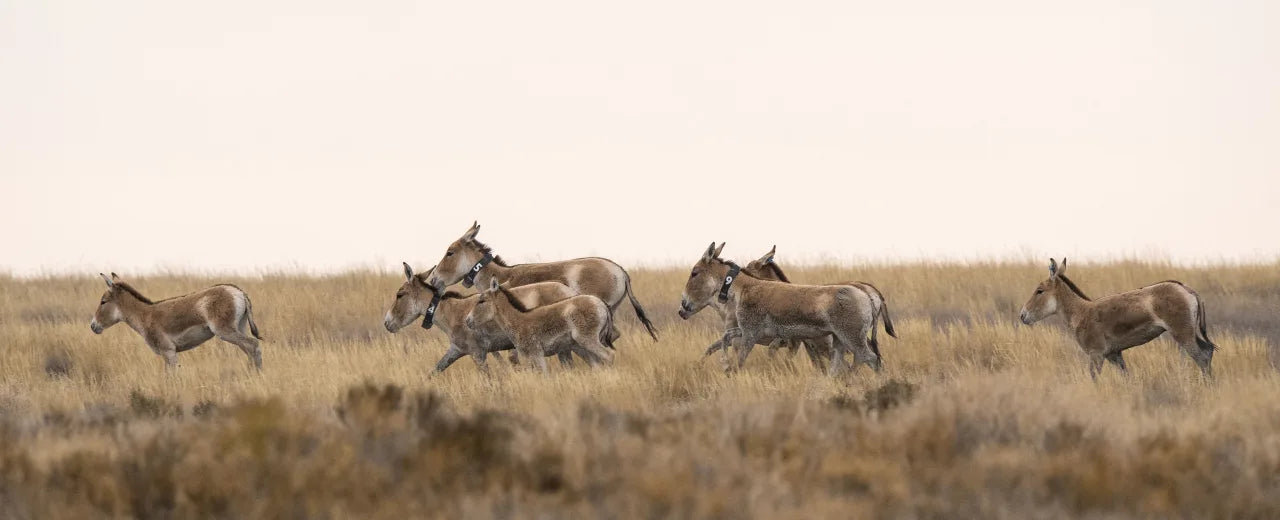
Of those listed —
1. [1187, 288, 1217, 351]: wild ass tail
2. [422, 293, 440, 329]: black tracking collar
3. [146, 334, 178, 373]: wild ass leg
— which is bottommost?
[1187, 288, 1217, 351]: wild ass tail

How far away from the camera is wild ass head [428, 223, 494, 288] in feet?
55.1

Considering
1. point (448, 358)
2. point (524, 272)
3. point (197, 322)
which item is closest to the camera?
point (448, 358)

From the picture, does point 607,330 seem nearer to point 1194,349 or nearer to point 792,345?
point 792,345

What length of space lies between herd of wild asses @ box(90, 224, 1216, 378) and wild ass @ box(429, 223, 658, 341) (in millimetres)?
23

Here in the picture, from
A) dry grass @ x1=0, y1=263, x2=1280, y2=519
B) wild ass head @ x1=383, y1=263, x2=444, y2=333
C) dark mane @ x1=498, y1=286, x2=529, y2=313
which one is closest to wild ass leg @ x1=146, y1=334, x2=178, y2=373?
dry grass @ x1=0, y1=263, x2=1280, y2=519

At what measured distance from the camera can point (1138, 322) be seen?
1311 centimetres

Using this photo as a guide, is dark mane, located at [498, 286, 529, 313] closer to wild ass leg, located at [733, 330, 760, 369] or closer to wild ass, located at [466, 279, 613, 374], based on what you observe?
wild ass, located at [466, 279, 613, 374]

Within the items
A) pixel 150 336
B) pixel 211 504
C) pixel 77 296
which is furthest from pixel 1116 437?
pixel 77 296

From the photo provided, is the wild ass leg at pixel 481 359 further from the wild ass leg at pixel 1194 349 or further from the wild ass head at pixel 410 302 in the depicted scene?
the wild ass leg at pixel 1194 349

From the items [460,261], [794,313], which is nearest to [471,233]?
[460,261]

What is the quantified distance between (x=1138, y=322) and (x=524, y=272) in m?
7.36

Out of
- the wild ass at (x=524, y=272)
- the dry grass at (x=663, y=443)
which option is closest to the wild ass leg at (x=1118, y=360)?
the dry grass at (x=663, y=443)

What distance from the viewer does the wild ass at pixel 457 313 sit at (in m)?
14.3

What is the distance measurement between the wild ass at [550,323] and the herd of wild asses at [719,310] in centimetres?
1
